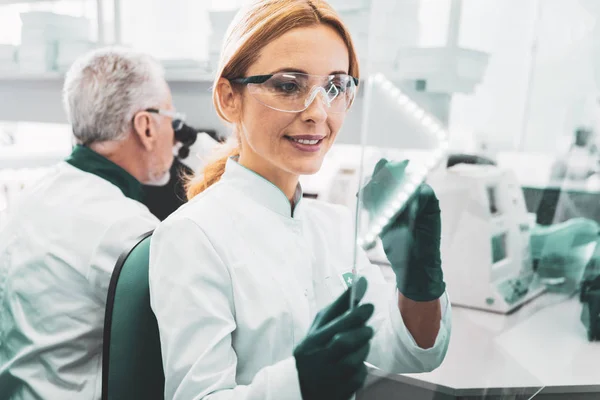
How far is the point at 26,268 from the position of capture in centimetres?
132

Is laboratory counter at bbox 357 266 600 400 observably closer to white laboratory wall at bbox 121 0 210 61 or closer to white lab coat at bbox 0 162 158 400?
white lab coat at bbox 0 162 158 400

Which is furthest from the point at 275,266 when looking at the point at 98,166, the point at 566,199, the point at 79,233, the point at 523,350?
the point at 98,166

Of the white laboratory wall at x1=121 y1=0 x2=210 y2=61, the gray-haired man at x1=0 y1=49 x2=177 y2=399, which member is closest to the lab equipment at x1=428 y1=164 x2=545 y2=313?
the gray-haired man at x1=0 y1=49 x2=177 y2=399

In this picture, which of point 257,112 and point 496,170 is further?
point 496,170

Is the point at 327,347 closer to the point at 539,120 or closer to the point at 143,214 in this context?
the point at 539,120

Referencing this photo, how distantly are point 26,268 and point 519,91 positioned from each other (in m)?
1.22

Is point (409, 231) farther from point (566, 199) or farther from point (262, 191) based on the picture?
point (566, 199)

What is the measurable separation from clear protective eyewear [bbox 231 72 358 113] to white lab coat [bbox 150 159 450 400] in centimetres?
17

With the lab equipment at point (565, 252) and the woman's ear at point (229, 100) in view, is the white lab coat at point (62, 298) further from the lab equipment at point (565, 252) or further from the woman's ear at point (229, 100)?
the lab equipment at point (565, 252)

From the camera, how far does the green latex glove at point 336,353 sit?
68 centimetres

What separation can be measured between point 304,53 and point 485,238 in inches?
23.7

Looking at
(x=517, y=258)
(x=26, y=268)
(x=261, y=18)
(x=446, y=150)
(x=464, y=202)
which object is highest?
(x=261, y=18)

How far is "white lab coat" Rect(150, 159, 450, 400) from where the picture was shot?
0.76 meters

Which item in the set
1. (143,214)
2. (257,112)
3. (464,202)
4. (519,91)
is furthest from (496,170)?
(143,214)
